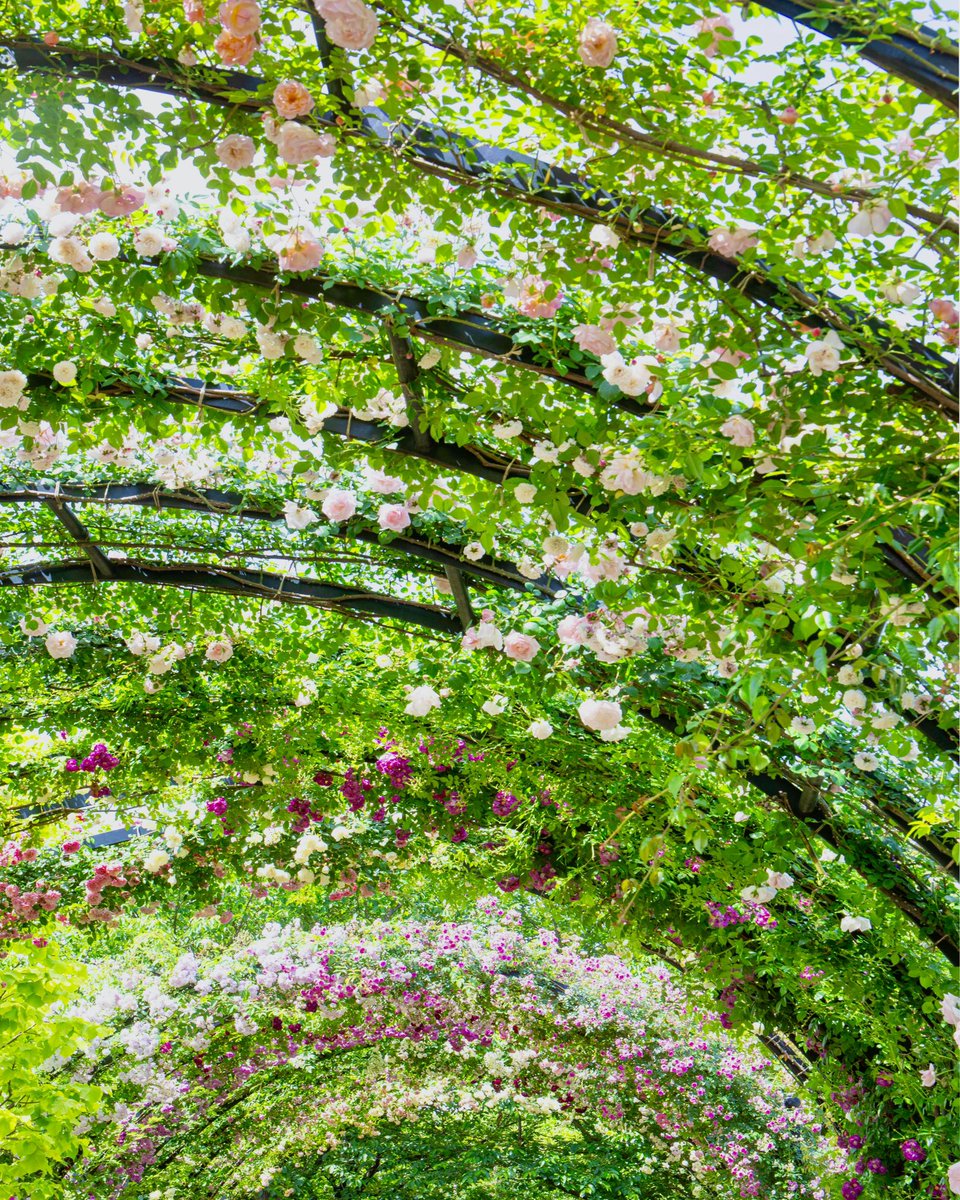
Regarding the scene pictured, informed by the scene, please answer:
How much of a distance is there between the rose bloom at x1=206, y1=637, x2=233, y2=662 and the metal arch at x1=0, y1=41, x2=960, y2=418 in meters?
2.58

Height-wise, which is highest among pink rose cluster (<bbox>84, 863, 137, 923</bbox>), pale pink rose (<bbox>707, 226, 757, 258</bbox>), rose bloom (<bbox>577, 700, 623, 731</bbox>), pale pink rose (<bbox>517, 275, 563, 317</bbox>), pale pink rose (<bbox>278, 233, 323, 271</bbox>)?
pink rose cluster (<bbox>84, 863, 137, 923</bbox>)

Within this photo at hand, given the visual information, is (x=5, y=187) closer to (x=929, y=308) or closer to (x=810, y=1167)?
(x=929, y=308)

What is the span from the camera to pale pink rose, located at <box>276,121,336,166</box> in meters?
1.74

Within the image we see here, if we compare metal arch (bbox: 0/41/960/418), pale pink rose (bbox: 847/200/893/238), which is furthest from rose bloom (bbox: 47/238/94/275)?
pale pink rose (bbox: 847/200/893/238)

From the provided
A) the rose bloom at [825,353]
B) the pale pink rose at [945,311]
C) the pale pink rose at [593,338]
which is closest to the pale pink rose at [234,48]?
the pale pink rose at [593,338]

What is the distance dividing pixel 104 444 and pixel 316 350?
4.17ft

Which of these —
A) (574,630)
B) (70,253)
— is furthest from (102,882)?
(70,253)

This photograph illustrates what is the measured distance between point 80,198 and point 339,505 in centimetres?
120

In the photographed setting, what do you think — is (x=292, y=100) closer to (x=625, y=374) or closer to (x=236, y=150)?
(x=236, y=150)

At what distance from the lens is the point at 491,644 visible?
3.09 m

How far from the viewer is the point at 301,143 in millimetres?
1751

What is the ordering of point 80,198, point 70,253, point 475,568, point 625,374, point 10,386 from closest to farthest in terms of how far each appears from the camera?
point 80,198
point 625,374
point 70,253
point 10,386
point 475,568

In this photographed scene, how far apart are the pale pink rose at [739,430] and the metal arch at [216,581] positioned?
7.07 ft

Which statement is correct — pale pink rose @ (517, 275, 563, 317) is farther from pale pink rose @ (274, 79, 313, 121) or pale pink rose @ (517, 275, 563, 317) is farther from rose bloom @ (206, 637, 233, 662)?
rose bloom @ (206, 637, 233, 662)
